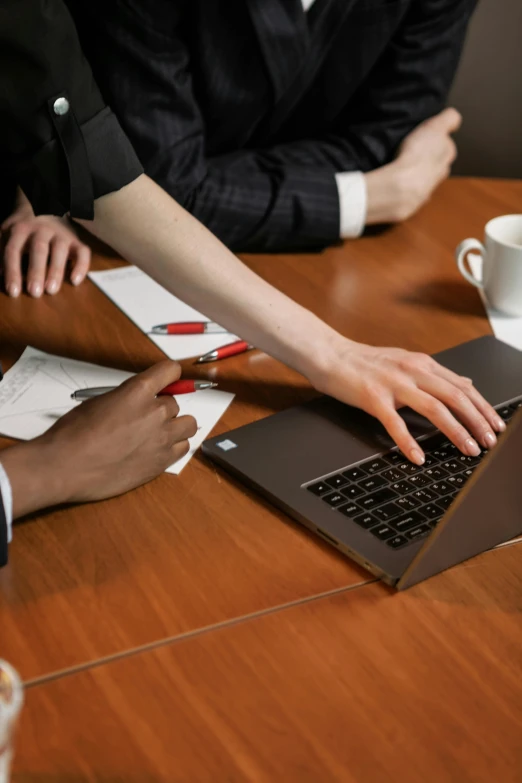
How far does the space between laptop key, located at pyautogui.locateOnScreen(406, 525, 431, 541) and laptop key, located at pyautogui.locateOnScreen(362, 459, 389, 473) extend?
98 millimetres

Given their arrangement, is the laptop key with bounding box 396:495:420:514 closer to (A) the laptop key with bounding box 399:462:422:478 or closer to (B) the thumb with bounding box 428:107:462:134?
(A) the laptop key with bounding box 399:462:422:478

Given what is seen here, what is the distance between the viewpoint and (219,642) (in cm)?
77

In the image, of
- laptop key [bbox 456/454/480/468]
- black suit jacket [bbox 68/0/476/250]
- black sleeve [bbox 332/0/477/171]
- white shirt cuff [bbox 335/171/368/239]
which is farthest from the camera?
black sleeve [bbox 332/0/477/171]

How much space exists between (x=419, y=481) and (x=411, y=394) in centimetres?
12

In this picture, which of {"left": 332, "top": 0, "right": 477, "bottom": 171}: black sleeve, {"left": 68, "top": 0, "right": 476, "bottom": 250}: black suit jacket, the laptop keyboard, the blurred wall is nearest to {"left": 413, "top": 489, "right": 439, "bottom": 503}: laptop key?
the laptop keyboard

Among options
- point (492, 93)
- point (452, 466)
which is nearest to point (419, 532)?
point (452, 466)

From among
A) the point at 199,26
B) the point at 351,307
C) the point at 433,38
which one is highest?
the point at 199,26

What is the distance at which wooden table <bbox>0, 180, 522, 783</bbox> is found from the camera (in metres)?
0.68

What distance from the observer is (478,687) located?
0.75m

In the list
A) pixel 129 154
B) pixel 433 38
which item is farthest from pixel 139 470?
pixel 433 38

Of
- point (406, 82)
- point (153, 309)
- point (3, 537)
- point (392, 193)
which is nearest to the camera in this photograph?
point (3, 537)

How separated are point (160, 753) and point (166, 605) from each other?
154 millimetres

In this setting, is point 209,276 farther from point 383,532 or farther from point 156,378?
point 383,532

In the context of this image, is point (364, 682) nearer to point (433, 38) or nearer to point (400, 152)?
point (400, 152)
